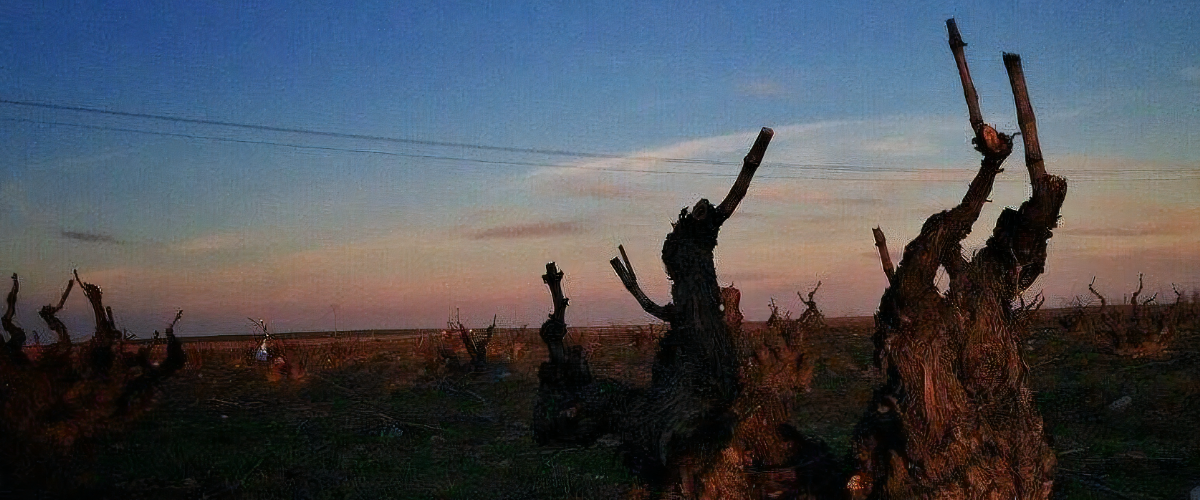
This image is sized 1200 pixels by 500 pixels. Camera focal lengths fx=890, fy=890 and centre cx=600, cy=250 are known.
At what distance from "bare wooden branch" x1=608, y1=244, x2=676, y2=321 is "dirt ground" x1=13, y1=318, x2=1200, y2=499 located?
3662 mm

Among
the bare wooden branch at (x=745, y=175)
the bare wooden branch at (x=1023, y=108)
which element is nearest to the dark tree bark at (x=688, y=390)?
the bare wooden branch at (x=745, y=175)

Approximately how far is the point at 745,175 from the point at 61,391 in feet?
39.3

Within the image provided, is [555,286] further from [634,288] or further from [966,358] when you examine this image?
[966,358]

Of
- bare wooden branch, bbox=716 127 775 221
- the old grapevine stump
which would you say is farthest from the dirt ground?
bare wooden branch, bbox=716 127 775 221

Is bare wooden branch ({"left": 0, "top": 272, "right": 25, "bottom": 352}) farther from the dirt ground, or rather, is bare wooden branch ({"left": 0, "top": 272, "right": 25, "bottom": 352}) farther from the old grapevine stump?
the old grapevine stump

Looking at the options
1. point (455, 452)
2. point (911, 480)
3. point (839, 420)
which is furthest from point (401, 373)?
point (911, 480)

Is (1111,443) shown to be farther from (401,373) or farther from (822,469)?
(401,373)

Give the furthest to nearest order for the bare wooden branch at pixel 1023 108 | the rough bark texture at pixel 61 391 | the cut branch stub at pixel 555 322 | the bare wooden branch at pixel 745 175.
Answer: the rough bark texture at pixel 61 391 → the cut branch stub at pixel 555 322 → the bare wooden branch at pixel 745 175 → the bare wooden branch at pixel 1023 108

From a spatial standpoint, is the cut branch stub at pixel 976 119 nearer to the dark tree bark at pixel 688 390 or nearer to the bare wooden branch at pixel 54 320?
the dark tree bark at pixel 688 390

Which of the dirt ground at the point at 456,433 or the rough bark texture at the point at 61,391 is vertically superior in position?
the rough bark texture at the point at 61,391

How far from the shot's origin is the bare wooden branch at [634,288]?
9.05m

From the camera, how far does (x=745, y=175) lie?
8469 millimetres

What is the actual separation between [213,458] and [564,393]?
8.48 m

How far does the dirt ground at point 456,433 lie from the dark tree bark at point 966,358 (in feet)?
4.26
